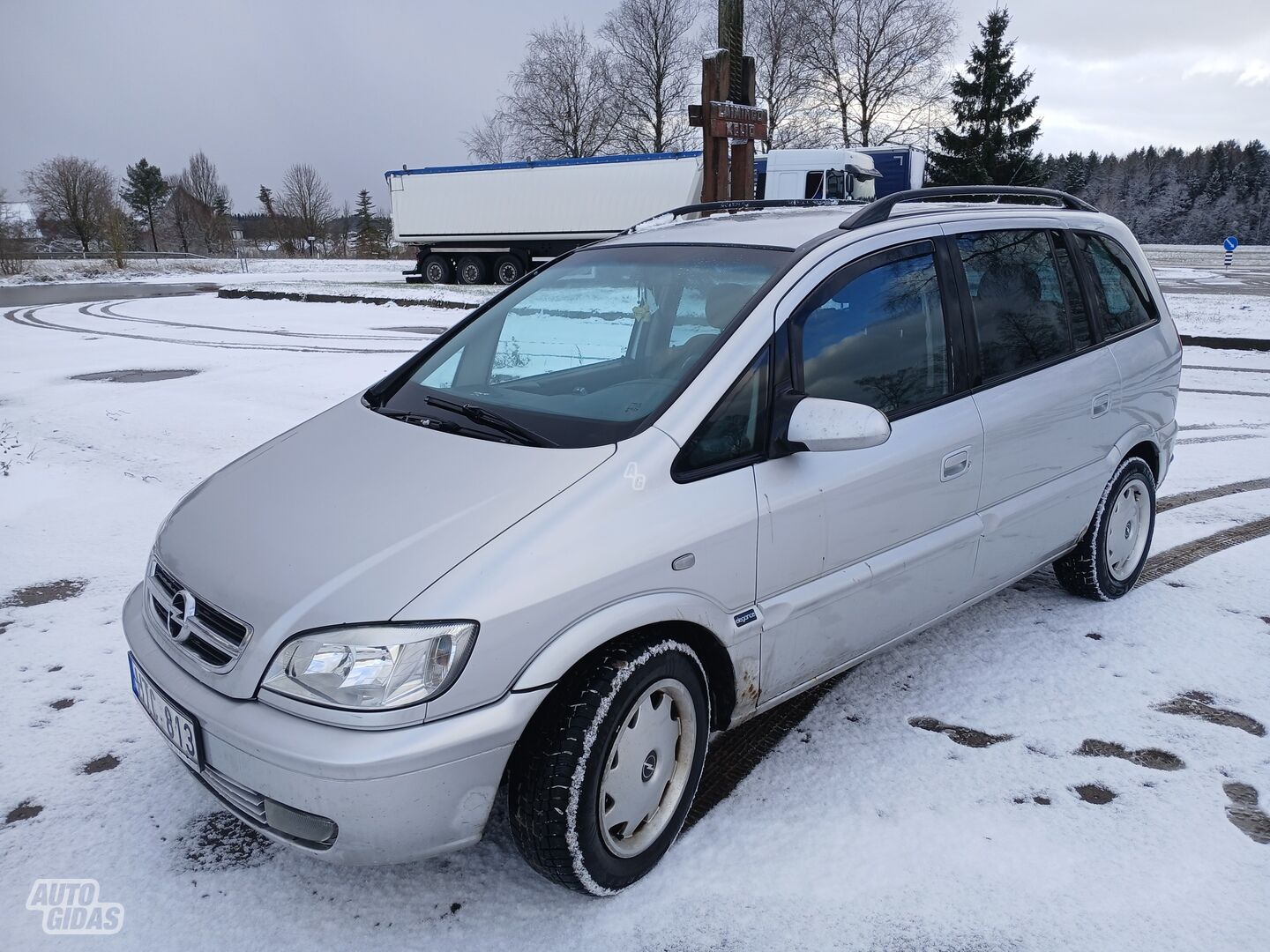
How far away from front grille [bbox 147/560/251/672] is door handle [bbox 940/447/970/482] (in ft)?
7.04

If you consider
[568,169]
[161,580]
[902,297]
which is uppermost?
[568,169]

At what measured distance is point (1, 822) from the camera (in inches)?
101

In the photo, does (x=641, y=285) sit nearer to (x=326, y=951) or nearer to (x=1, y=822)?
(x=326, y=951)

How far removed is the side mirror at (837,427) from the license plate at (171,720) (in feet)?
5.56

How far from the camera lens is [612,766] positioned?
222 cm

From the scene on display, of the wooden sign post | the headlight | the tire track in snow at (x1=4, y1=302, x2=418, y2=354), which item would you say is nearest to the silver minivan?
the headlight

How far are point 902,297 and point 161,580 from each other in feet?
8.01

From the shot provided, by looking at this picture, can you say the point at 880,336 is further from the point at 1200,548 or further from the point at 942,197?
the point at 1200,548

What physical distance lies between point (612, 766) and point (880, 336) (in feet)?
5.23

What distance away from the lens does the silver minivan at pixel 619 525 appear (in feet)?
6.49

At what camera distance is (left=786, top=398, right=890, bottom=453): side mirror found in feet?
7.85

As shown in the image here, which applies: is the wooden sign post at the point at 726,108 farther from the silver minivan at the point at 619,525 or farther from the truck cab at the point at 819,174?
the truck cab at the point at 819,174

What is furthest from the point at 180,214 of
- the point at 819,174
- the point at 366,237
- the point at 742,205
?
the point at 742,205

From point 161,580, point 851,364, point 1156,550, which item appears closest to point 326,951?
point 161,580
